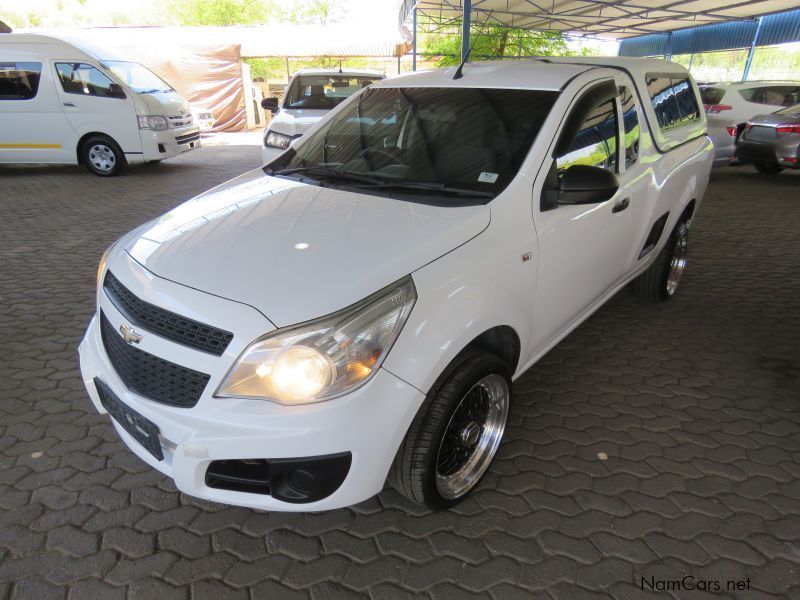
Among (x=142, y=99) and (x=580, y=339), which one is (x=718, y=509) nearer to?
(x=580, y=339)

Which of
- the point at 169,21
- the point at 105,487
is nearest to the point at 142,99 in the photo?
the point at 105,487

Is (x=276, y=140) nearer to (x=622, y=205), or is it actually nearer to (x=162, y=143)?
(x=162, y=143)

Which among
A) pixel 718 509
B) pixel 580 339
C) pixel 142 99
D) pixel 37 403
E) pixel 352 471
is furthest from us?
pixel 142 99

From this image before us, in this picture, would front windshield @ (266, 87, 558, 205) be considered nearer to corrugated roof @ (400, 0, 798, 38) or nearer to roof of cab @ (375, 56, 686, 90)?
roof of cab @ (375, 56, 686, 90)

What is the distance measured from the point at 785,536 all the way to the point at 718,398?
3.54 feet

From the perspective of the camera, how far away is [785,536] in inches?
85.1

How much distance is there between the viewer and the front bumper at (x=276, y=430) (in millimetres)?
1672

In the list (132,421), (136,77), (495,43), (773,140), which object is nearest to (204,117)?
(136,77)

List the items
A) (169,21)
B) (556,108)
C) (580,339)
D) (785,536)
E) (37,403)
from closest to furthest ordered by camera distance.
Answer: (785,536), (556,108), (37,403), (580,339), (169,21)

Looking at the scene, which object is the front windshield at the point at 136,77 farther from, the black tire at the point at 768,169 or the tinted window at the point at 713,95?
the black tire at the point at 768,169

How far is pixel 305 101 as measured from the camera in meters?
8.16

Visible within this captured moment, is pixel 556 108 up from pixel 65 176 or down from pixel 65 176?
up

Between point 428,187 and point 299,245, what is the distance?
2.48 feet

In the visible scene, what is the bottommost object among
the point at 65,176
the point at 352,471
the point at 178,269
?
the point at 65,176
